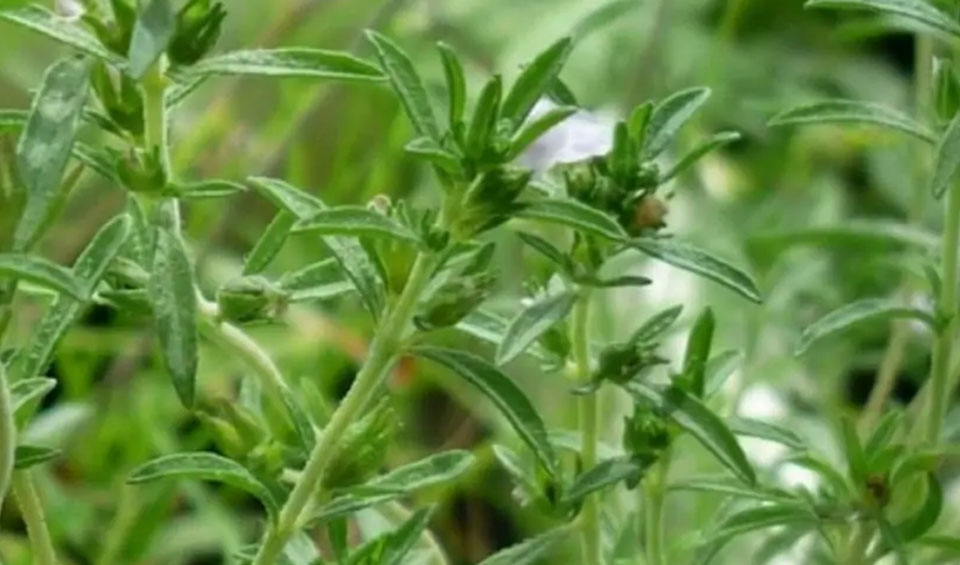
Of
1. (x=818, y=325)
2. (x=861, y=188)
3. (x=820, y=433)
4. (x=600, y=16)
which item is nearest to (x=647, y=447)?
(x=818, y=325)

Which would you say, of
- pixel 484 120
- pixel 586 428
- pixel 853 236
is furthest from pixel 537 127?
pixel 853 236

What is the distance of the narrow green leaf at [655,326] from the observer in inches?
19.7

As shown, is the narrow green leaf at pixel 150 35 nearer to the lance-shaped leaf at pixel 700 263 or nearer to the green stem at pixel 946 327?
the lance-shaped leaf at pixel 700 263

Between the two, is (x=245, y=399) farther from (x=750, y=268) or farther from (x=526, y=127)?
(x=750, y=268)

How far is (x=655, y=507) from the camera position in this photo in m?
0.54

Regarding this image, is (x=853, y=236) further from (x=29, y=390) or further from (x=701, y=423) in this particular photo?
(x=29, y=390)

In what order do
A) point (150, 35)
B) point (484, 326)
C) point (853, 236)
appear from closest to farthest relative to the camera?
point (150, 35), point (484, 326), point (853, 236)

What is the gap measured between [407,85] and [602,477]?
0.13 metres

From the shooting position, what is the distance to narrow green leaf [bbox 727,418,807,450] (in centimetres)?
51

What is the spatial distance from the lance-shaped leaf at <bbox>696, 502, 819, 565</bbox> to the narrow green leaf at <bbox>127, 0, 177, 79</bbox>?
0.76 ft

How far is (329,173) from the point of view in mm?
1382

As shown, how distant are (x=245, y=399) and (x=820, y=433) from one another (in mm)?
506

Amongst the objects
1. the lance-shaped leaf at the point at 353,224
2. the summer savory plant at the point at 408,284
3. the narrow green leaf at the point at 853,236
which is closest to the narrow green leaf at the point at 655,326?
the summer savory plant at the point at 408,284

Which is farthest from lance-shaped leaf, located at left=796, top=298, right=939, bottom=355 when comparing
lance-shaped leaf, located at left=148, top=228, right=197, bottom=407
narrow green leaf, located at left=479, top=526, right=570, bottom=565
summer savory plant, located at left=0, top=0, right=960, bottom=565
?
lance-shaped leaf, located at left=148, top=228, right=197, bottom=407
